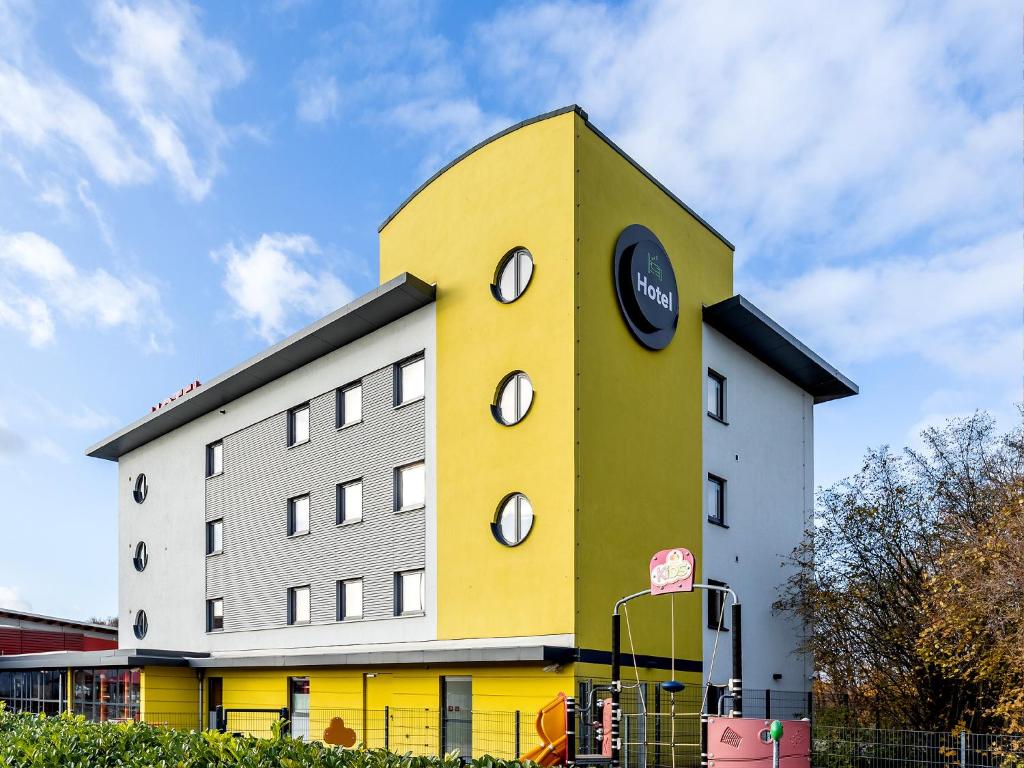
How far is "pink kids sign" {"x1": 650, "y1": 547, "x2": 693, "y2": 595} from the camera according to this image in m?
16.2

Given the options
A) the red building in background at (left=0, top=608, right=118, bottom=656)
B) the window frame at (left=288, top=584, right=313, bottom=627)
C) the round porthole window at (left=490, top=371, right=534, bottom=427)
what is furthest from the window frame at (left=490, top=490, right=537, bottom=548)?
the red building in background at (left=0, top=608, right=118, bottom=656)

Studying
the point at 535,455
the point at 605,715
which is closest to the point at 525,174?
the point at 535,455

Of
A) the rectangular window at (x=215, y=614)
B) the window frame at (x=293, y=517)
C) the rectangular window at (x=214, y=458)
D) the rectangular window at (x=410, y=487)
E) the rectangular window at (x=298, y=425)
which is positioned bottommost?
the rectangular window at (x=215, y=614)

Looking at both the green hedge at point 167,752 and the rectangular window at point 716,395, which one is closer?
the green hedge at point 167,752

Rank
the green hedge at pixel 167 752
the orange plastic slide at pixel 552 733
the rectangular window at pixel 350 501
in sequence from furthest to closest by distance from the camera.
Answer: the rectangular window at pixel 350 501, the orange plastic slide at pixel 552 733, the green hedge at pixel 167 752

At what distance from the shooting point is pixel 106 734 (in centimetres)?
1134

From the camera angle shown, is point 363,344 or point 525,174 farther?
point 363,344

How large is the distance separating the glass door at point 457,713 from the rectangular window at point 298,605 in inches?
259

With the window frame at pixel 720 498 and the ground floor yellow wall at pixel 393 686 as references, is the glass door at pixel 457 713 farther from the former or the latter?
the window frame at pixel 720 498

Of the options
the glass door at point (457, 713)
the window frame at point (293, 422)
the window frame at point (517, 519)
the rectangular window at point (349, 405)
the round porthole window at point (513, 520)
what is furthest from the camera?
the window frame at point (293, 422)

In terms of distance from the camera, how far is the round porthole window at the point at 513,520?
20.5m

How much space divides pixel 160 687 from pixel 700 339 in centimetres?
1824

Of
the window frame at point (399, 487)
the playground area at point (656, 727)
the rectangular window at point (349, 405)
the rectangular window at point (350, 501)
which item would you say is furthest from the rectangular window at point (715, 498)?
the rectangular window at point (349, 405)

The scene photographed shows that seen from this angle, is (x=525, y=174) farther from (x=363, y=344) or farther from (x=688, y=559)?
(x=688, y=559)
